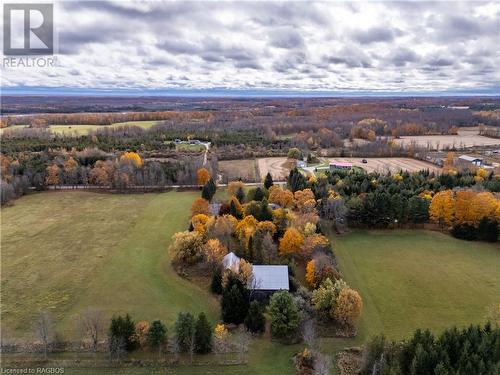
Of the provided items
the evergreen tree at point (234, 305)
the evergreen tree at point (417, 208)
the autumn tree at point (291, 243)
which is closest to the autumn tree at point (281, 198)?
the autumn tree at point (291, 243)

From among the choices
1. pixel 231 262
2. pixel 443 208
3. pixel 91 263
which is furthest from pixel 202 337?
pixel 443 208

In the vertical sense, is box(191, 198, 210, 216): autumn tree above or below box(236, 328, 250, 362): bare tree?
above

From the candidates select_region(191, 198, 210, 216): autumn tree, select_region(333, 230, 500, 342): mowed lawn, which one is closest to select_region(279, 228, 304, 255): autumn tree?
select_region(333, 230, 500, 342): mowed lawn

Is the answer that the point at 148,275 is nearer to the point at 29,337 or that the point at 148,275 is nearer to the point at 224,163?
the point at 29,337

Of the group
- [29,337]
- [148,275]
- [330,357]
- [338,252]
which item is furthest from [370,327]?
[29,337]

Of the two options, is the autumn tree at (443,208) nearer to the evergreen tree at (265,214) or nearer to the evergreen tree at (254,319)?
the evergreen tree at (265,214)

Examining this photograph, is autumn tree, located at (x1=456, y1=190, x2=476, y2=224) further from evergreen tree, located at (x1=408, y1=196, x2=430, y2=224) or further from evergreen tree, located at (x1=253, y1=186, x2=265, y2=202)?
evergreen tree, located at (x1=253, y1=186, x2=265, y2=202)
